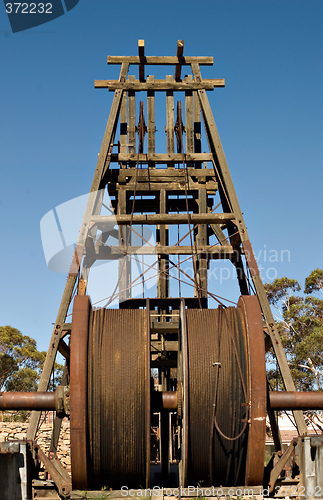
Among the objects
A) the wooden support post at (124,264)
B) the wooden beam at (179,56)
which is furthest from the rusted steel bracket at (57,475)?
the wooden beam at (179,56)

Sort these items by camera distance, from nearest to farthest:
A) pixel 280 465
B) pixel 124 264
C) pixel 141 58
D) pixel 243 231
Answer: pixel 280 465 < pixel 243 231 < pixel 141 58 < pixel 124 264

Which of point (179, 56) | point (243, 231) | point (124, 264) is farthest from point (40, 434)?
point (179, 56)

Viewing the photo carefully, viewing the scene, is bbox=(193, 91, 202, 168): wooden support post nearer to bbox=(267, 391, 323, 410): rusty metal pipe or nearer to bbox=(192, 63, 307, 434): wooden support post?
bbox=(192, 63, 307, 434): wooden support post

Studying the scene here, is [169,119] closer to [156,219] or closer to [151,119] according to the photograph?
[151,119]

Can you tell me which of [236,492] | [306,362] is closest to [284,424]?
[306,362]

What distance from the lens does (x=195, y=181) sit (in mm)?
14133

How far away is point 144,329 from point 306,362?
29035 mm

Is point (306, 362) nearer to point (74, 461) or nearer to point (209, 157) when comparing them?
point (209, 157)

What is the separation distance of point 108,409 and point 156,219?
16.6 feet

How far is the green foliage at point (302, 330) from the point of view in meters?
34.7

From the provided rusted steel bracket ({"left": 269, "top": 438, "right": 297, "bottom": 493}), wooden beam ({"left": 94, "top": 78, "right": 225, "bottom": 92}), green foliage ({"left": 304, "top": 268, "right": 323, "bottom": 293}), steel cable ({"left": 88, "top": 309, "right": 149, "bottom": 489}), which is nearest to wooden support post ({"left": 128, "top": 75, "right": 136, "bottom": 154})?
wooden beam ({"left": 94, "top": 78, "right": 225, "bottom": 92})

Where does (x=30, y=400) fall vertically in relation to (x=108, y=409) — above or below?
above

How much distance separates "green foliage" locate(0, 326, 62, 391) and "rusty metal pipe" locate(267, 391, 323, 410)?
38752mm

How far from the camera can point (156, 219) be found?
12.1 m
